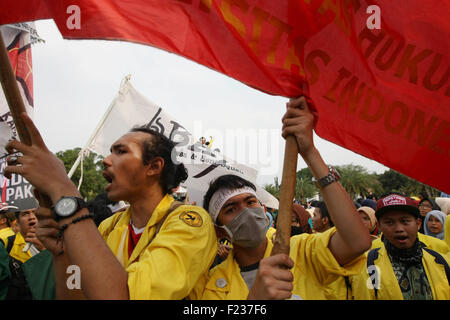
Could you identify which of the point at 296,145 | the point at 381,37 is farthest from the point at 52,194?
the point at 381,37

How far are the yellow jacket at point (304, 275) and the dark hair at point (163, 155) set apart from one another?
25.4 inches

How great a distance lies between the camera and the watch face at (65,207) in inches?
54.7

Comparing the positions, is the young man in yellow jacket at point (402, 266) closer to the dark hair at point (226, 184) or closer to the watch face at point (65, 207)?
the dark hair at point (226, 184)

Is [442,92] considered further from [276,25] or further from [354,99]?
[276,25]

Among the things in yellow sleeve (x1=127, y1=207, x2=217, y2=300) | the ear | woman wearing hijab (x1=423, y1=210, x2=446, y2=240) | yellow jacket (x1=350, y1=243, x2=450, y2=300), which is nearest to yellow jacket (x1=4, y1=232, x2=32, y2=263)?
the ear

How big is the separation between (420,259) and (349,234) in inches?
69.8

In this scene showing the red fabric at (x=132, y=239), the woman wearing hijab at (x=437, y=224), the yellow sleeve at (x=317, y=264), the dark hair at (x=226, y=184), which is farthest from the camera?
the woman wearing hijab at (x=437, y=224)

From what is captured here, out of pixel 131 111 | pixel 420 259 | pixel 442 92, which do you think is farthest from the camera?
pixel 131 111

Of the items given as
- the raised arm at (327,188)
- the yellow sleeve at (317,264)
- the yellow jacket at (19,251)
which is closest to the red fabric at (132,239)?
the yellow sleeve at (317,264)

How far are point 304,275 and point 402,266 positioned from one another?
4.83 ft

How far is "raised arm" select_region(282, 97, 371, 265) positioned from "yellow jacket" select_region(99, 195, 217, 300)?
634 mm

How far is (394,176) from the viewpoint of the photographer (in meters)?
66.4

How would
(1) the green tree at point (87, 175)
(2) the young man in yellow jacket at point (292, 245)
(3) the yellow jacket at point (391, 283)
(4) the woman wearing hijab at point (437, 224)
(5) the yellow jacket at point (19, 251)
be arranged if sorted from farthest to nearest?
(1) the green tree at point (87, 175) → (4) the woman wearing hijab at point (437, 224) → (5) the yellow jacket at point (19, 251) → (3) the yellow jacket at point (391, 283) → (2) the young man in yellow jacket at point (292, 245)
